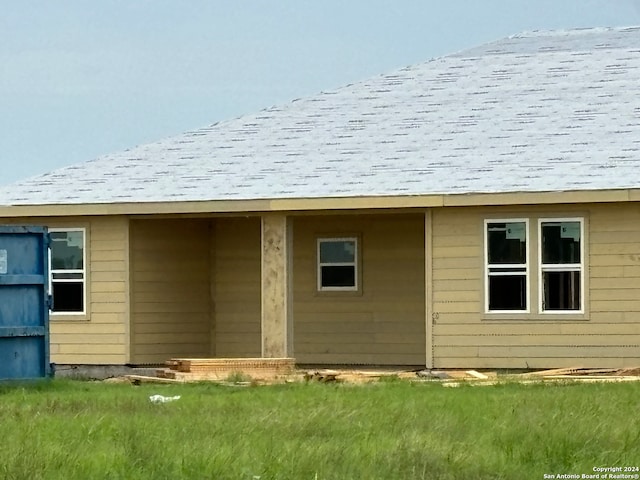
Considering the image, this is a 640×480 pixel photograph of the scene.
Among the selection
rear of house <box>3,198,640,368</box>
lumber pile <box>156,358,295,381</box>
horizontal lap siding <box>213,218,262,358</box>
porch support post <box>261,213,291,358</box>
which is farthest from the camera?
horizontal lap siding <box>213,218,262,358</box>

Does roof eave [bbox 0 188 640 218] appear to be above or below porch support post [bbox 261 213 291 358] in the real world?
above

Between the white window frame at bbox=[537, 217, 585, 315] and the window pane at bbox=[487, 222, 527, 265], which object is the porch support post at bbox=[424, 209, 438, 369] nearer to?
the window pane at bbox=[487, 222, 527, 265]

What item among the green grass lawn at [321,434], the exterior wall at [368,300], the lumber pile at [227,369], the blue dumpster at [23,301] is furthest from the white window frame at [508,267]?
the blue dumpster at [23,301]

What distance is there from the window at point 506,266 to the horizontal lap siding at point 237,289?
506 centimetres

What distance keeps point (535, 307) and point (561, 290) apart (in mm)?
455

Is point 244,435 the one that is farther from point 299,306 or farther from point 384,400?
point 299,306

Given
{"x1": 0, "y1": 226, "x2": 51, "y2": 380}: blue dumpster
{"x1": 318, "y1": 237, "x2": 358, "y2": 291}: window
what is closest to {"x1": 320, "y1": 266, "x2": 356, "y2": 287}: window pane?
{"x1": 318, "y1": 237, "x2": 358, "y2": 291}: window

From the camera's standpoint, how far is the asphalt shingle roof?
24.6m

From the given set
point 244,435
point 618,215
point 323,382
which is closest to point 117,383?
point 323,382

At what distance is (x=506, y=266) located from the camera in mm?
23969

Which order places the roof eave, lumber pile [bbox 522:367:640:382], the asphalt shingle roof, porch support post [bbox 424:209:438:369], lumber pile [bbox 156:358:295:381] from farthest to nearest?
the asphalt shingle roof < porch support post [bbox 424:209:438:369] < the roof eave < lumber pile [bbox 156:358:295:381] < lumber pile [bbox 522:367:640:382]

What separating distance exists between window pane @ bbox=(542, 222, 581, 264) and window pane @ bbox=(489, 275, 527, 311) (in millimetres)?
548

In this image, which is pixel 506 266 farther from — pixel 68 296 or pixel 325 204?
pixel 68 296

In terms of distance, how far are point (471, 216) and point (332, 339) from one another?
4141 mm
